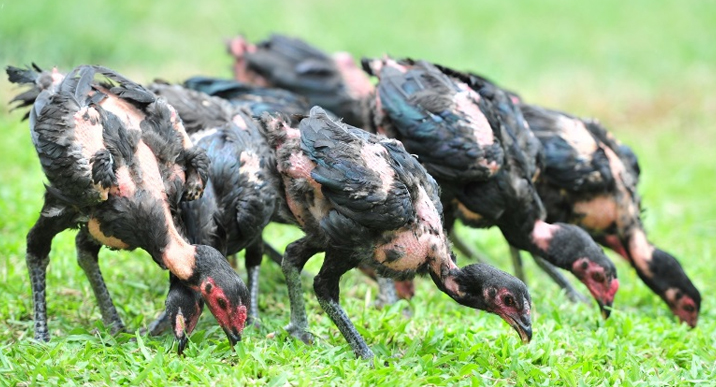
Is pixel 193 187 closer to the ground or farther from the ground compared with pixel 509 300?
farther from the ground

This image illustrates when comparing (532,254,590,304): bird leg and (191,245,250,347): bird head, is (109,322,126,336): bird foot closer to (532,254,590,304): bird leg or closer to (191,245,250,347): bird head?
(191,245,250,347): bird head

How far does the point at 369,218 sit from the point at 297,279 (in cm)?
79

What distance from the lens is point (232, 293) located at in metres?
4.52

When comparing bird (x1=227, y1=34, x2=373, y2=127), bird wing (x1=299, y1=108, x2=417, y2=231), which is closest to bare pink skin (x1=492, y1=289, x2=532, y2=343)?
bird wing (x1=299, y1=108, x2=417, y2=231)

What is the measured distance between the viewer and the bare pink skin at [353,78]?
7621mm

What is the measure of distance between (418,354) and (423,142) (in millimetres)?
1789

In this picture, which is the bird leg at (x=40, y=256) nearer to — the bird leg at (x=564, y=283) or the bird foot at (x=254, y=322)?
the bird foot at (x=254, y=322)

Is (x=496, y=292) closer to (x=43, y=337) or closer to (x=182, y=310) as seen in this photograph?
(x=182, y=310)

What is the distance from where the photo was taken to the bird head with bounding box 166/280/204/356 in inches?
182

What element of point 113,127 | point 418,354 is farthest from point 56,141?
point 418,354

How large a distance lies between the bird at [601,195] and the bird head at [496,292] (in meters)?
2.22

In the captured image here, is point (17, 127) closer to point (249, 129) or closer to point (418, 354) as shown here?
point (249, 129)

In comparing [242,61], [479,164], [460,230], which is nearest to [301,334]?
[479,164]

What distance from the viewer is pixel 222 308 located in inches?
180
